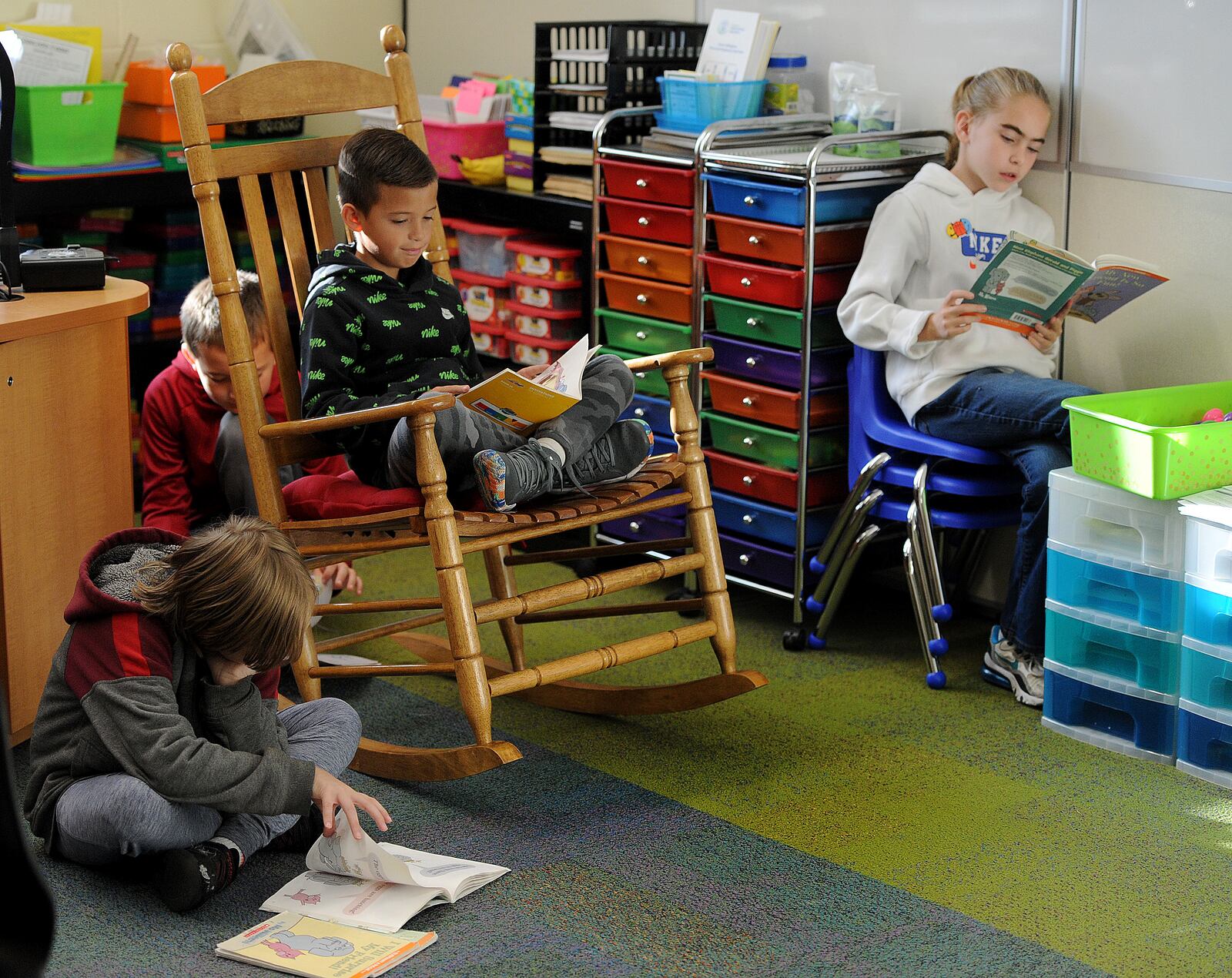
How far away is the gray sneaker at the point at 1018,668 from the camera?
101 inches

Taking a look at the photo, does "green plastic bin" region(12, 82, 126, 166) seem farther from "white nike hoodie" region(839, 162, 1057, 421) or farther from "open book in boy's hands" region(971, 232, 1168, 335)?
"open book in boy's hands" region(971, 232, 1168, 335)

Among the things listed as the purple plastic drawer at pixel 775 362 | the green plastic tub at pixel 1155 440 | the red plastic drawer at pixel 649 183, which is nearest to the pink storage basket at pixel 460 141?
the red plastic drawer at pixel 649 183

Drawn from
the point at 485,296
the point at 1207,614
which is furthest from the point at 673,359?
the point at 485,296

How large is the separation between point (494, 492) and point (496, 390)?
15 cm

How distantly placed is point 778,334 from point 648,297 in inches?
13.3

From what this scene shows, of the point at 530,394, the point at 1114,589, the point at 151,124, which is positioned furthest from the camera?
the point at 151,124

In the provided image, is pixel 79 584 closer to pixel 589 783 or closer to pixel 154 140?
pixel 589 783

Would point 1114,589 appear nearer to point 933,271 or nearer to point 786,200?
point 933,271

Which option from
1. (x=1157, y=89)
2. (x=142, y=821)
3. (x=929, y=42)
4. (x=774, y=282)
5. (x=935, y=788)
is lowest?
(x=935, y=788)

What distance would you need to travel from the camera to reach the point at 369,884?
6.32 feet

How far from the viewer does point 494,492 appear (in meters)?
2.12

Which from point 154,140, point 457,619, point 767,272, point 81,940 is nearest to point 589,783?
point 457,619

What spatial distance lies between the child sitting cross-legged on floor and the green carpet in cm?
49

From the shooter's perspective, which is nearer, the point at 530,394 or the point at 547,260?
the point at 530,394
